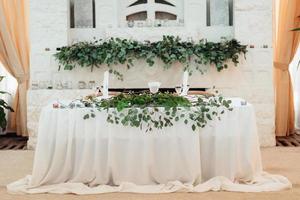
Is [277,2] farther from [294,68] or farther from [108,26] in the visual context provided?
[108,26]

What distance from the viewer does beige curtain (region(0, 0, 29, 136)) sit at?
597 cm

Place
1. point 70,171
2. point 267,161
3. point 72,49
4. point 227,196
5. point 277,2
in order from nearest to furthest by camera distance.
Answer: point 227,196
point 70,171
point 267,161
point 72,49
point 277,2

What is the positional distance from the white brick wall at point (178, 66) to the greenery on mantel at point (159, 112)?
1905 mm

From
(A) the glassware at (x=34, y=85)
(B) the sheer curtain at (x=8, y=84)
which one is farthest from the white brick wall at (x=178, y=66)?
(B) the sheer curtain at (x=8, y=84)

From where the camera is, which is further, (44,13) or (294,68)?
(294,68)

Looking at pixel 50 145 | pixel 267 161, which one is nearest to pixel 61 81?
pixel 50 145

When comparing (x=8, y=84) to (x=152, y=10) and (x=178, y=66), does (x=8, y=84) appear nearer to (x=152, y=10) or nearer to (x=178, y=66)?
(x=152, y=10)

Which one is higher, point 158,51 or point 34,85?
point 158,51

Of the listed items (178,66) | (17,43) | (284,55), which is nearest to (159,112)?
(178,66)

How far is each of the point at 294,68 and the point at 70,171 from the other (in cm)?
370

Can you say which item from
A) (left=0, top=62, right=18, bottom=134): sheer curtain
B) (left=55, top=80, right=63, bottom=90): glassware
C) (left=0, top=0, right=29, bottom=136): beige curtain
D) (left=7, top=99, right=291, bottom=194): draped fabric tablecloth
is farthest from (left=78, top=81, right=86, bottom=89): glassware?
(left=7, top=99, right=291, bottom=194): draped fabric tablecloth

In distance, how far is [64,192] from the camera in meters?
3.47

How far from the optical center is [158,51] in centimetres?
525

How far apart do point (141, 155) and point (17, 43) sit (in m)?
3.29
